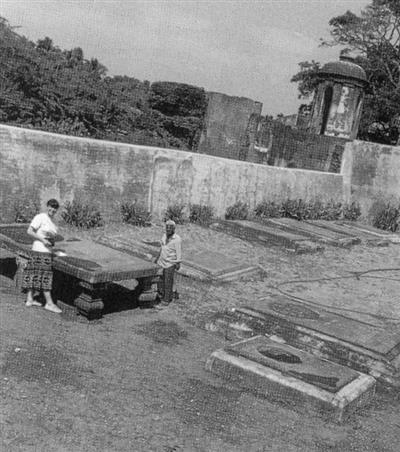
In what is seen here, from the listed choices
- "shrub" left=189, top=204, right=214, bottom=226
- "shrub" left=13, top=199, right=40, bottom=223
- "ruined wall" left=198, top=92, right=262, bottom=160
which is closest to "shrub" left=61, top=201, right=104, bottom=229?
"shrub" left=13, top=199, right=40, bottom=223

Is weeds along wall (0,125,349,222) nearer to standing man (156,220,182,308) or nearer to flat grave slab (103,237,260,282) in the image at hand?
flat grave slab (103,237,260,282)

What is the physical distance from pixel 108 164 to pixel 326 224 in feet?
19.1

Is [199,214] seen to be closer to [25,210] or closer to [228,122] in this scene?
[25,210]

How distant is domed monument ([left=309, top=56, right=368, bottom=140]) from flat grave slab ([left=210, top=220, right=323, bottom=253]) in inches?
283

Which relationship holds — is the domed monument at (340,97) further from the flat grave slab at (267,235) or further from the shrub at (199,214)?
the shrub at (199,214)

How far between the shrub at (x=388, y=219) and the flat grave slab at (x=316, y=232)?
11.2ft

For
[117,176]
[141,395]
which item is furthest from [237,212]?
[141,395]

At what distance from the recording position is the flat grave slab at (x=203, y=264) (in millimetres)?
7631

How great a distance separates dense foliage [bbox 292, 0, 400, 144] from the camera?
29031 mm

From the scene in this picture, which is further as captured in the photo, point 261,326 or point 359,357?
point 261,326

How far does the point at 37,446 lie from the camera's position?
10.3 ft

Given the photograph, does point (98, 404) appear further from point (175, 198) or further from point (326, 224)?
point (326, 224)

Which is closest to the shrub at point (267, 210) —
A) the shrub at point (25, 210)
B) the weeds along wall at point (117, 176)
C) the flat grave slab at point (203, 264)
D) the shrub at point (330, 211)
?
the weeds along wall at point (117, 176)

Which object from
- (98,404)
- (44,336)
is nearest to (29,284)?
(44,336)
